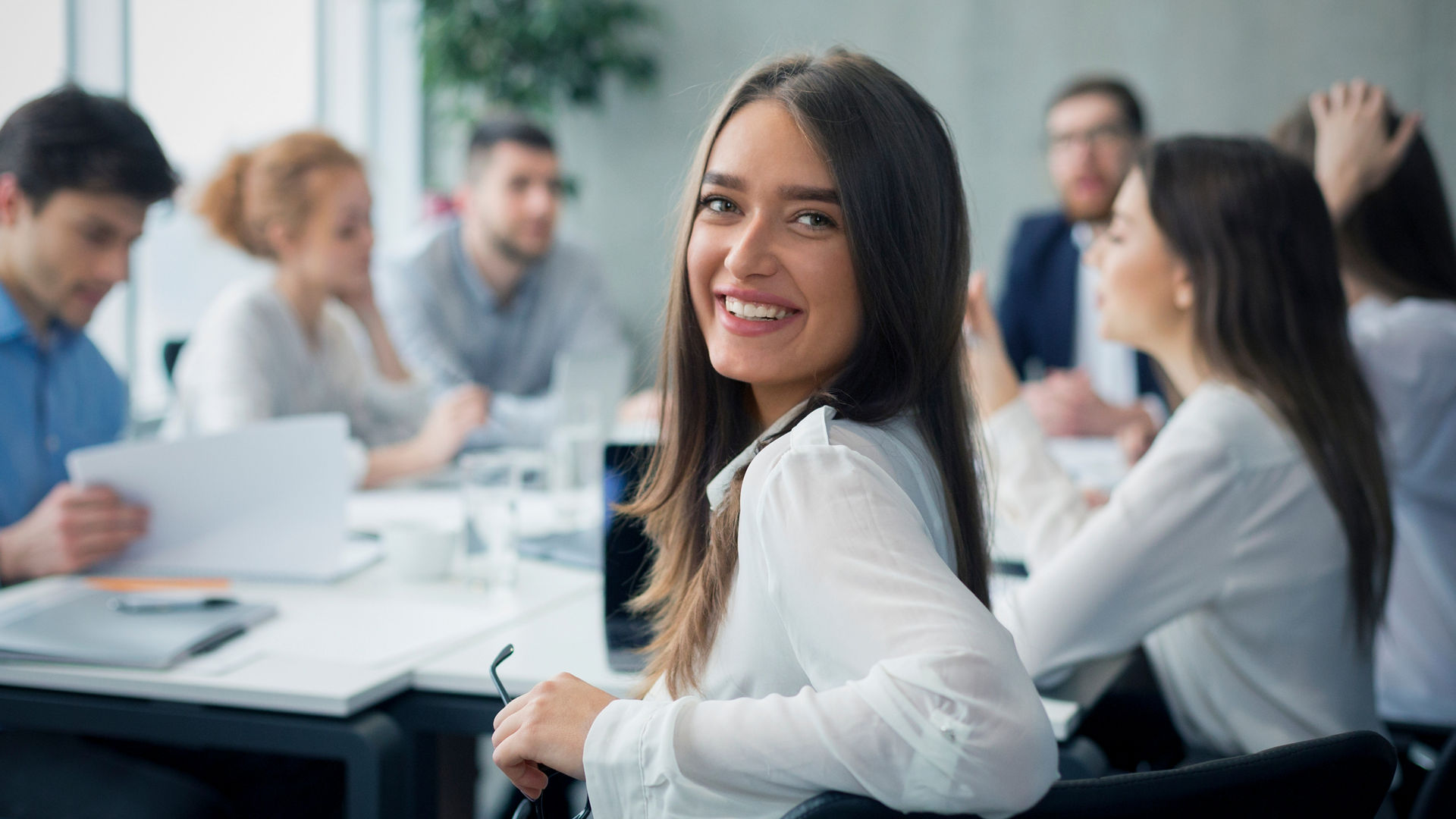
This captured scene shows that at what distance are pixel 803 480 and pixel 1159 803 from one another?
0.94 feet

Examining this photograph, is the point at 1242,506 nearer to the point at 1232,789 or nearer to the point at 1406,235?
the point at 1232,789

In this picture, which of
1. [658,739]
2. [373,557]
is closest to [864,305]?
[658,739]

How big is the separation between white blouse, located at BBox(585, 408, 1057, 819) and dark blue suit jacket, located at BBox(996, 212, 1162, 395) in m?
2.95

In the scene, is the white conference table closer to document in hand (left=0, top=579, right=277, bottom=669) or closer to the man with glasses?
document in hand (left=0, top=579, right=277, bottom=669)

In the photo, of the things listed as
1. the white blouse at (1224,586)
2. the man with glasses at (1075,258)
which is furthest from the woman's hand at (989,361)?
the man with glasses at (1075,258)

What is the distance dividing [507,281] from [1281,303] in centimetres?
249

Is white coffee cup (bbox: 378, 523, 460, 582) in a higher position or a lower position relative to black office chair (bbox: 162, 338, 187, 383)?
lower

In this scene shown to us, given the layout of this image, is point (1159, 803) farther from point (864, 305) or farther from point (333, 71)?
point (333, 71)

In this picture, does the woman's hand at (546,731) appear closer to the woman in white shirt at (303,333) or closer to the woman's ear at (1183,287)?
the woman's ear at (1183,287)

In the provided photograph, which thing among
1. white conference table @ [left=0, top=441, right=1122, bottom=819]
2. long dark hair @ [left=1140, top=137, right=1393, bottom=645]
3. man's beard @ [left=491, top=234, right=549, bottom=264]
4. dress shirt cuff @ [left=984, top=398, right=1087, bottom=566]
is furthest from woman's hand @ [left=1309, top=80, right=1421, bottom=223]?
man's beard @ [left=491, top=234, right=549, bottom=264]

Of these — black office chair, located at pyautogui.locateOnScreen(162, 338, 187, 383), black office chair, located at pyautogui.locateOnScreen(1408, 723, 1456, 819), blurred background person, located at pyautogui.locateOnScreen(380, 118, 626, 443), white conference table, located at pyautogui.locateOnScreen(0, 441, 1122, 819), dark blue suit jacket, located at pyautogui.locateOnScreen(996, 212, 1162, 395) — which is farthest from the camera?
dark blue suit jacket, located at pyautogui.locateOnScreen(996, 212, 1162, 395)

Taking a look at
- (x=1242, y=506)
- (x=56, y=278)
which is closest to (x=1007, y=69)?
(x=1242, y=506)

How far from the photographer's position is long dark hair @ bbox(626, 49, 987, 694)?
2.87 feet

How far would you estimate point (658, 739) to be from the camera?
0.76m
